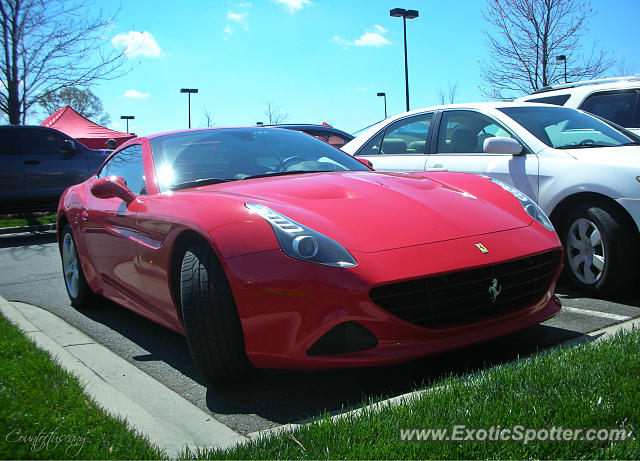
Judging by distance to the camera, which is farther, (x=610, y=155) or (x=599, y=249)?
(x=610, y=155)

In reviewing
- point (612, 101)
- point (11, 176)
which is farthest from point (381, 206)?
point (11, 176)

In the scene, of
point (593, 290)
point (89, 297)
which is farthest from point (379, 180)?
→ point (89, 297)

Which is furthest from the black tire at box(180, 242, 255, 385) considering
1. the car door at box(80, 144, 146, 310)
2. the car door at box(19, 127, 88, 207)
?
the car door at box(19, 127, 88, 207)

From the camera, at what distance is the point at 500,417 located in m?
2.33

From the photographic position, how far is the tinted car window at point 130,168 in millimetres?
4364

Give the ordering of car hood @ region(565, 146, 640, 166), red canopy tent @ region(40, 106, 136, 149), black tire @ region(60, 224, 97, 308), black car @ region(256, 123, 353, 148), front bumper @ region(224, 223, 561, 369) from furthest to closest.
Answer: red canopy tent @ region(40, 106, 136, 149) → black car @ region(256, 123, 353, 148) → black tire @ region(60, 224, 97, 308) → car hood @ region(565, 146, 640, 166) → front bumper @ region(224, 223, 561, 369)

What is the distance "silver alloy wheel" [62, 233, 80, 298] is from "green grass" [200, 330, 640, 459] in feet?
10.8

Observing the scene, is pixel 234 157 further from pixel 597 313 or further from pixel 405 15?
pixel 405 15

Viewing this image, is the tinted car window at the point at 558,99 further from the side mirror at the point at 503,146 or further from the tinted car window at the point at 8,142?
the tinted car window at the point at 8,142

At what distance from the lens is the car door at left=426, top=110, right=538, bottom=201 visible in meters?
5.26

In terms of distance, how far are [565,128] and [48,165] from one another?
8.97 meters

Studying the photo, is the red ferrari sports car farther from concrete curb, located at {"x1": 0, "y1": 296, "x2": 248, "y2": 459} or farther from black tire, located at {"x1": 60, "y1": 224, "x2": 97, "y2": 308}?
black tire, located at {"x1": 60, "y1": 224, "x2": 97, "y2": 308}

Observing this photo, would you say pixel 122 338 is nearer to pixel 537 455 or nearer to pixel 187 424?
pixel 187 424

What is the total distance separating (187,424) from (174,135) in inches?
93.4
